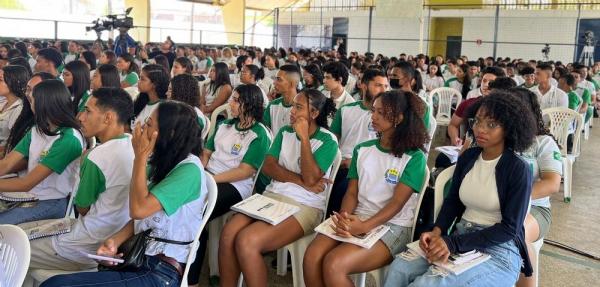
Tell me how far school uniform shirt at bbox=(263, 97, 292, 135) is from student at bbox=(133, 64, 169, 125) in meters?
0.78

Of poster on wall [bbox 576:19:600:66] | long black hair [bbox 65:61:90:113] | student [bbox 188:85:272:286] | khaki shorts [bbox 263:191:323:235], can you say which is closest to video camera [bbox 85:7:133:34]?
long black hair [bbox 65:61:90:113]

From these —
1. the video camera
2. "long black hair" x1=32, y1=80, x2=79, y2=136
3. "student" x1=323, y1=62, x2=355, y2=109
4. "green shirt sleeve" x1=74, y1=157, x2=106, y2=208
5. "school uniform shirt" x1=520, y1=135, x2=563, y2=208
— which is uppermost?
the video camera

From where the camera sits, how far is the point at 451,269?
→ 1952mm

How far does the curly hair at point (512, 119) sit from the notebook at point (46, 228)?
1756mm

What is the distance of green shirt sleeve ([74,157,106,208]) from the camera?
2105 mm

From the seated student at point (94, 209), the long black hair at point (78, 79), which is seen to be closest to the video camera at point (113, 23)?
the long black hair at point (78, 79)

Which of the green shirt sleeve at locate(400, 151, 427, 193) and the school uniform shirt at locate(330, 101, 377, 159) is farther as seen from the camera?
the school uniform shirt at locate(330, 101, 377, 159)

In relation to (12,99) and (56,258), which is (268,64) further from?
(56,258)

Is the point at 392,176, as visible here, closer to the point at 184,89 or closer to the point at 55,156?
the point at 55,156

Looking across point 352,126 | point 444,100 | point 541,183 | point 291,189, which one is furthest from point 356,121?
point 444,100

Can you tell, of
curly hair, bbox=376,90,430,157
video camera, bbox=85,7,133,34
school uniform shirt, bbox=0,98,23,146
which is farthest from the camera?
video camera, bbox=85,7,133,34

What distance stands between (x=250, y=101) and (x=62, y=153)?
1.04 meters

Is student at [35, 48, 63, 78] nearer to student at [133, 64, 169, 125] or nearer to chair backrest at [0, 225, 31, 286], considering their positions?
student at [133, 64, 169, 125]

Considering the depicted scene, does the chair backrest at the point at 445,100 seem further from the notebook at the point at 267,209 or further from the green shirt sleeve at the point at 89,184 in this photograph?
the green shirt sleeve at the point at 89,184
